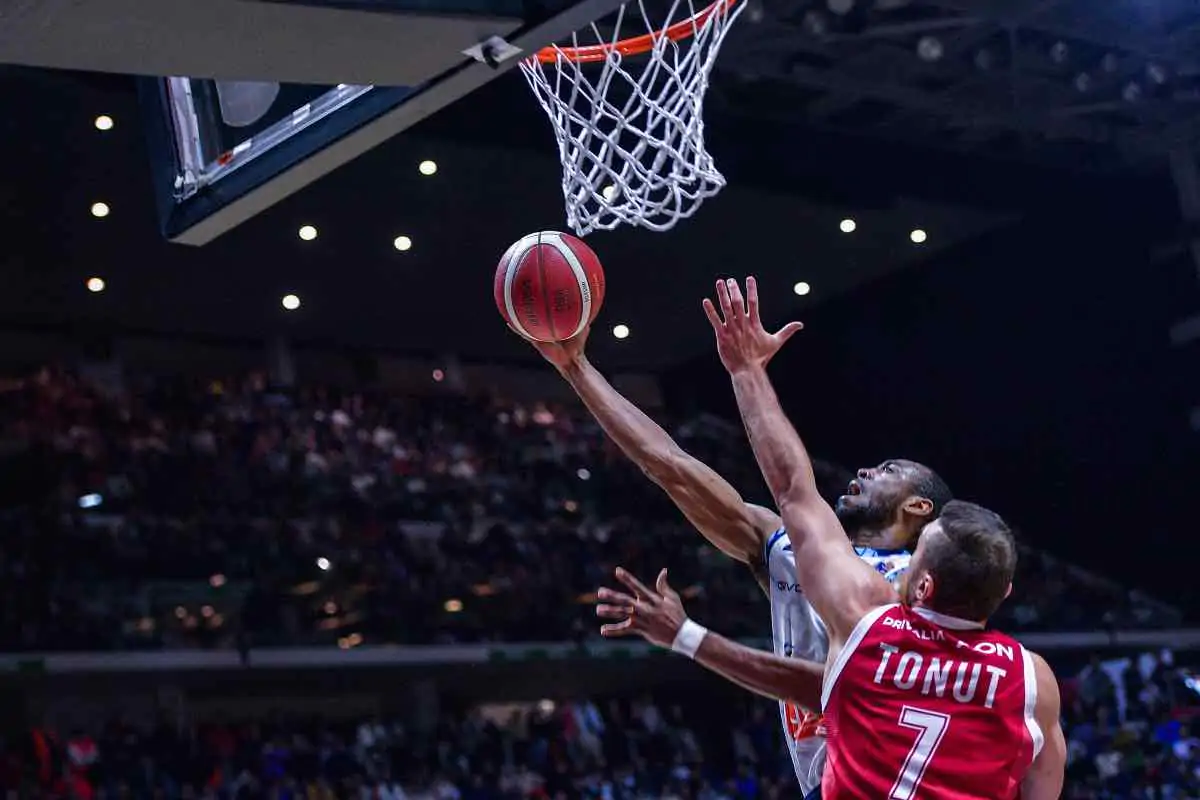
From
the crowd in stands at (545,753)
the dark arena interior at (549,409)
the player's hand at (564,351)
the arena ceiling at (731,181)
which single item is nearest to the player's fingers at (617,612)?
the player's hand at (564,351)

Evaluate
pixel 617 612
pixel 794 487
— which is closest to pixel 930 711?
pixel 794 487

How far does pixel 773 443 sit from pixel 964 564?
0.36 metres

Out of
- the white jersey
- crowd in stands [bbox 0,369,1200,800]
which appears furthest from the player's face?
crowd in stands [bbox 0,369,1200,800]

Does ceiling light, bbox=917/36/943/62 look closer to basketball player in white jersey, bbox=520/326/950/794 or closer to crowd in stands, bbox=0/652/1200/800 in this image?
crowd in stands, bbox=0/652/1200/800

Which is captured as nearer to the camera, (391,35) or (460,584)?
(391,35)

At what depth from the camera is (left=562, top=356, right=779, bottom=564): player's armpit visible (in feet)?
10.8

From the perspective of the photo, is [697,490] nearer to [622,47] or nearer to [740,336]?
[740,336]

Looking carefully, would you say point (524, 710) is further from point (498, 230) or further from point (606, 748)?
point (498, 230)

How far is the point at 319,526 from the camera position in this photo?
12.8 metres

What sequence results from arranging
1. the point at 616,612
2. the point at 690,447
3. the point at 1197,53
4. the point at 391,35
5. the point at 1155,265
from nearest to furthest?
the point at 616,612, the point at 391,35, the point at 1197,53, the point at 1155,265, the point at 690,447

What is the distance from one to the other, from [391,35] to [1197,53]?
468 inches

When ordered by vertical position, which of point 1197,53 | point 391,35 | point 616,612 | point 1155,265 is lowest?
point 616,612

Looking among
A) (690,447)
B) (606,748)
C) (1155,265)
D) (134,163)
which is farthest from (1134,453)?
(134,163)

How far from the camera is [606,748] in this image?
13164 mm
